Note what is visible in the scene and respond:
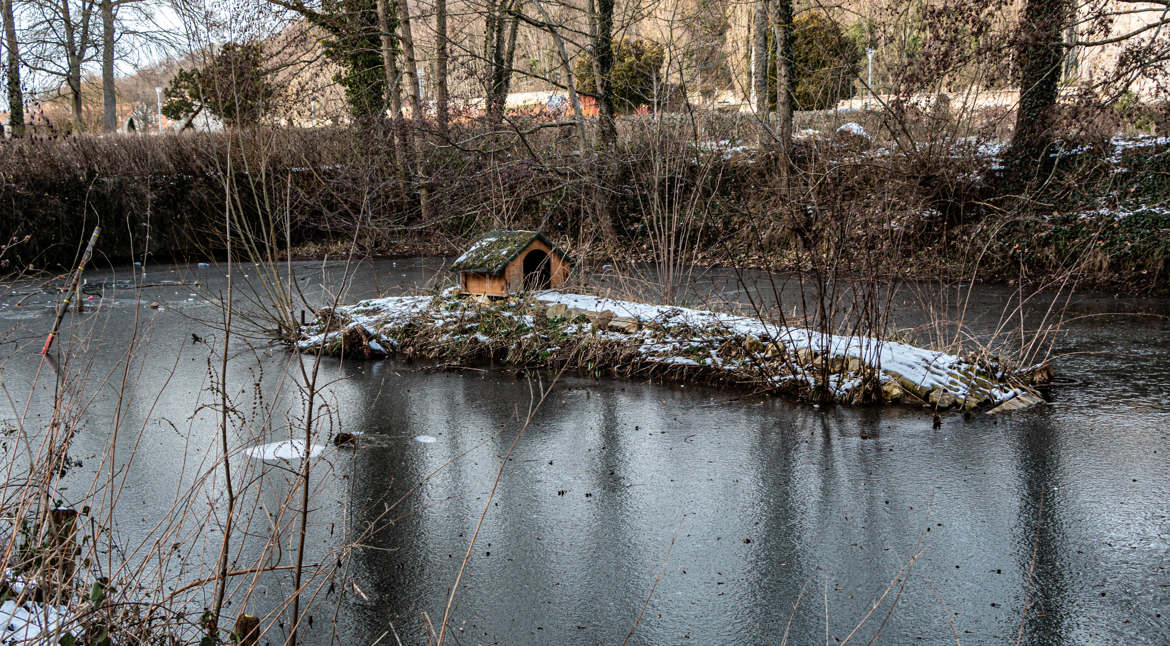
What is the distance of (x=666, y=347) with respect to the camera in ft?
30.0

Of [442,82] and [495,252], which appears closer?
[495,252]

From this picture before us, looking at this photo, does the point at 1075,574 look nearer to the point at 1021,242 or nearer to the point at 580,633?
the point at 580,633

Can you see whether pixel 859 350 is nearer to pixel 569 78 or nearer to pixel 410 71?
pixel 569 78

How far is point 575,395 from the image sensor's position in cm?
849

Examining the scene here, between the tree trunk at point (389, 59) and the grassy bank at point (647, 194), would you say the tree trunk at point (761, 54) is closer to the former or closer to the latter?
the grassy bank at point (647, 194)

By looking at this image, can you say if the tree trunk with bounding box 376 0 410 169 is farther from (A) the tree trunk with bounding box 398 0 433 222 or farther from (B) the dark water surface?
(B) the dark water surface

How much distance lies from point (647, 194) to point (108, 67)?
27.4 metres

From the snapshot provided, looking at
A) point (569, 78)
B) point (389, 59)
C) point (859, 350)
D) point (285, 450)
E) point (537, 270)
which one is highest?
point (389, 59)

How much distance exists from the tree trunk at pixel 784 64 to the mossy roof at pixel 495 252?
26.0ft

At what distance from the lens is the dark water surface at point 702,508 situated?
13.7 ft

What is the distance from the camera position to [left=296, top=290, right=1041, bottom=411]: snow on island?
7.80 meters

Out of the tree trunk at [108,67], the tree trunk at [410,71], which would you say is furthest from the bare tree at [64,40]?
the tree trunk at [410,71]

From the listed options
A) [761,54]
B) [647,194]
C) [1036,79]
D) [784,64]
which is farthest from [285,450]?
[761,54]

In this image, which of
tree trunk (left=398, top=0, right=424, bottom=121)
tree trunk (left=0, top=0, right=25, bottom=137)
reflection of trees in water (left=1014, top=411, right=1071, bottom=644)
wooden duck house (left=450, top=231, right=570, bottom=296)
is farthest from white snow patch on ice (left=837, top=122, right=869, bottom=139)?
tree trunk (left=0, top=0, right=25, bottom=137)
